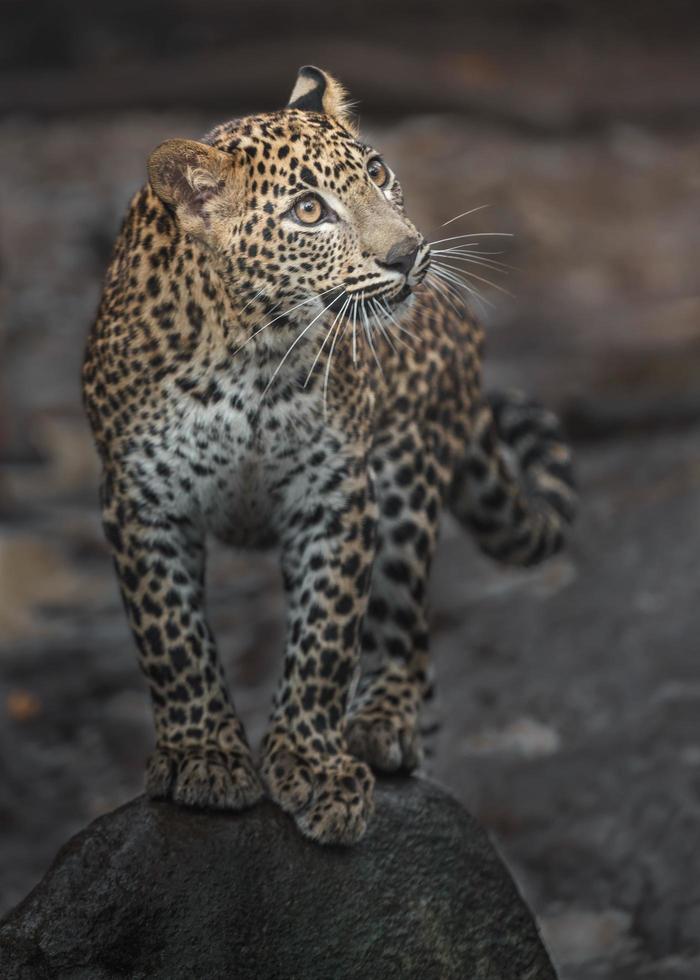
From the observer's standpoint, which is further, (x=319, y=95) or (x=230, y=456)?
(x=319, y=95)

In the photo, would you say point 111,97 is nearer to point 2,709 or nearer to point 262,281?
point 2,709

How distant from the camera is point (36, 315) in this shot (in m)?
17.6

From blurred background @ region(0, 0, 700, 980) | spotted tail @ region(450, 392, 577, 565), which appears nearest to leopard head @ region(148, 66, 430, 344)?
spotted tail @ region(450, 392, 577, 565)

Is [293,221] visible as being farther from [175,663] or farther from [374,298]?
[175,663]

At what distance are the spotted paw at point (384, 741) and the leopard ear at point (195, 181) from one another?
89.8 inches

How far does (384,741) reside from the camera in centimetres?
672

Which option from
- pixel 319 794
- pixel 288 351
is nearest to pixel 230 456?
pixel 288 351

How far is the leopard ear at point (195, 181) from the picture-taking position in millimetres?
5562

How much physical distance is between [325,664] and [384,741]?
27.4 inches

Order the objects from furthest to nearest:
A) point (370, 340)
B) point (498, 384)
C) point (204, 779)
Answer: point (498, 384) < point (370, 340) < point (204, 779)

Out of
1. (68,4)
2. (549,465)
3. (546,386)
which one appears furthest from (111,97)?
(549,465)

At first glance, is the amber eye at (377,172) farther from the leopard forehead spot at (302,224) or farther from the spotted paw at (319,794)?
the spotted paw at (319,794)

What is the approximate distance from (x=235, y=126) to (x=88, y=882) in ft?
9.47

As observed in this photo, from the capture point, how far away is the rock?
5.96m
